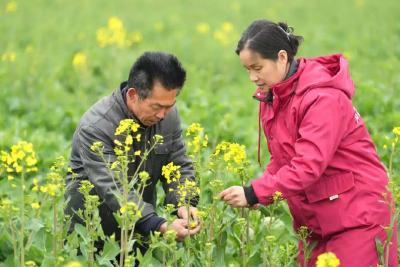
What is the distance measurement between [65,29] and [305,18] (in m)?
5.40

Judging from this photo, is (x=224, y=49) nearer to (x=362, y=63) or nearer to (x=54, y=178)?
(x=362, y=63)

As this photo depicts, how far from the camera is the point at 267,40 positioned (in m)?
3.28

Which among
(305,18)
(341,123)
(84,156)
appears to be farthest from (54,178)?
(305,18)

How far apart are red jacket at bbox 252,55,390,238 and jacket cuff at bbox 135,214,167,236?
522 millimetres

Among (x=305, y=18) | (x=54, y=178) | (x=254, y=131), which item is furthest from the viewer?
(x=305, y=18)

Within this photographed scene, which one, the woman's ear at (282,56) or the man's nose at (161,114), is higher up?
the woman's ear at (282,56)

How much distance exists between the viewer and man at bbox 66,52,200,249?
11.4 feet

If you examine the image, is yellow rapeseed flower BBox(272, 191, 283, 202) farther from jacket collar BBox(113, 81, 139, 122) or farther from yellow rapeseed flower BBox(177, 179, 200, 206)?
jacket collar BBox(113, 81, 139, 122)

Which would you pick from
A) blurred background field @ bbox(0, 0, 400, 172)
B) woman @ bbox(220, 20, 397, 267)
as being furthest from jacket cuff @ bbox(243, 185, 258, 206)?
blurred background field @ bbox(0, 0, 400, 172)

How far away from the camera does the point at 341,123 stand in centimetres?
320

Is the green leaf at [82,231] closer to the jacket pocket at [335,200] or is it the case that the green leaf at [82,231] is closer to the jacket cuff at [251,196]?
the jacket cuff at [251,196]

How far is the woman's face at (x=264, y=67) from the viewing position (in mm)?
3275

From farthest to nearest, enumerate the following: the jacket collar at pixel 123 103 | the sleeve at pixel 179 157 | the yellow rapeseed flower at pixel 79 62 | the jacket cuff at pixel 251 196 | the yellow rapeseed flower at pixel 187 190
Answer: the yellow rapeseed flower at pixel 79 62 → the sleeve at pixel 179 157 → the jacket collar at pixel 123 103 → the jacket cuff at pixel 251 196 → the yellow rapeseed flower at pixel 187 190

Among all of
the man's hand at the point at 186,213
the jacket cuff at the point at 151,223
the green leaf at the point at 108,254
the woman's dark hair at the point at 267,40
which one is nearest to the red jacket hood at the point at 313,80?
the woman's dark hair at the point at 267,40
